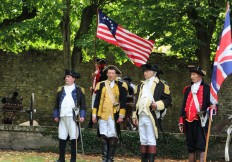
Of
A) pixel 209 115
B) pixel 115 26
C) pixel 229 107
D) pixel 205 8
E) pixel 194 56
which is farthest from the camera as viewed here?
pixel 229 107

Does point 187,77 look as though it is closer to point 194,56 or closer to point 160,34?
point 194,56

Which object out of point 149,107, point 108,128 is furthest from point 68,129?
point 149,107

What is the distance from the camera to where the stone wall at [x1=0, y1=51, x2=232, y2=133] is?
58.6ft

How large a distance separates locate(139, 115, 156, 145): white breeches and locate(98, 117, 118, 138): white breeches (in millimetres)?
687

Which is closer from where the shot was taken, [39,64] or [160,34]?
[160,34]

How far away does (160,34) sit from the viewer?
12641 mm

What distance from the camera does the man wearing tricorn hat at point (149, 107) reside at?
7.73 m

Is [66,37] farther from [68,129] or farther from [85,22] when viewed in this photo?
[68,129]

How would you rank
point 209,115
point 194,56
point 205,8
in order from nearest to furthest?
1. point 209,115
2. point 205,8
3. point 194,56

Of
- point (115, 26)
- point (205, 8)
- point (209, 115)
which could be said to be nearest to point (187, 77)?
point (205, 8)

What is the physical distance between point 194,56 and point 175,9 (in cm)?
274

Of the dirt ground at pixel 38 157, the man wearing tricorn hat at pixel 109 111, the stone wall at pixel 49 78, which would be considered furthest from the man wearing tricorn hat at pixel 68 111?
the stone wall at pixel 49 78

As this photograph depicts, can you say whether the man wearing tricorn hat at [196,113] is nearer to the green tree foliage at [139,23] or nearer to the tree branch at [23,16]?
the green tree foliage at [139,23]

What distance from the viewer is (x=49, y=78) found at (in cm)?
1802
